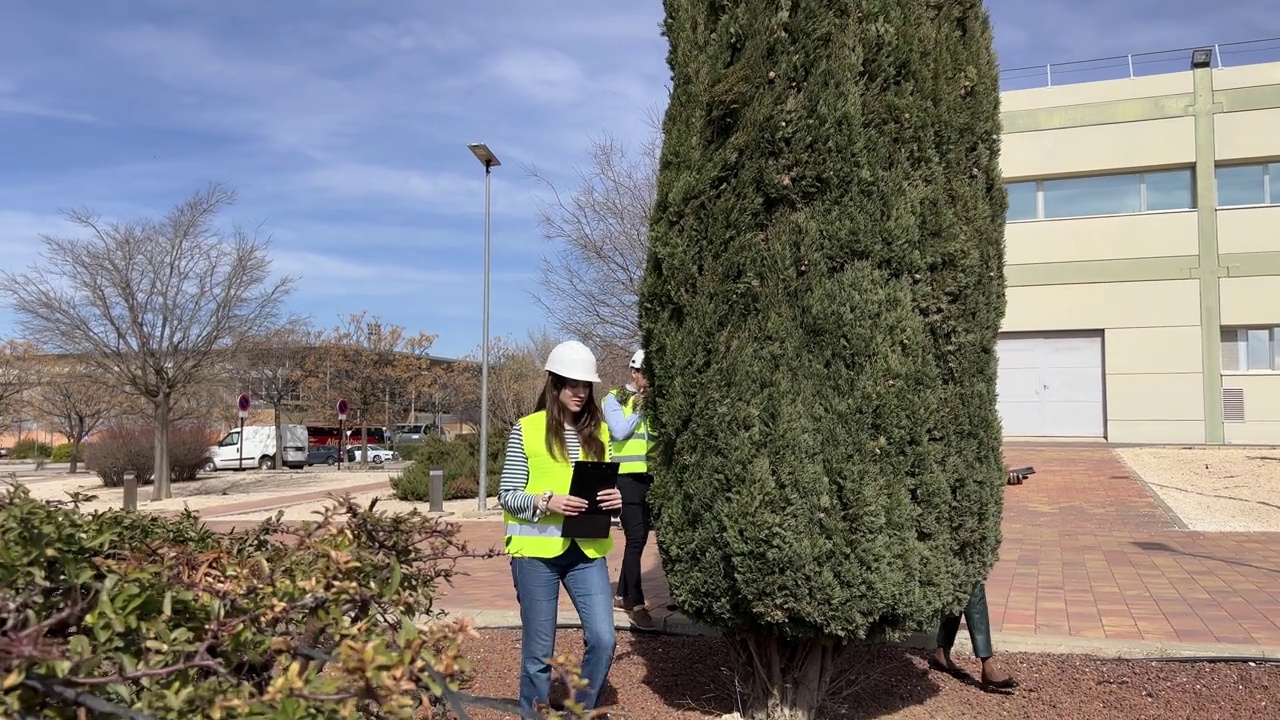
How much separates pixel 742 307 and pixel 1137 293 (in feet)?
80.1

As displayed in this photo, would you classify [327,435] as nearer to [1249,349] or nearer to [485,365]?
[485,365]

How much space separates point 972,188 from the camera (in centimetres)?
370

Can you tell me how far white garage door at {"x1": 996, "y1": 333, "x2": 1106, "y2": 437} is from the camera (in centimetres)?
2498

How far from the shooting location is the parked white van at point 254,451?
36.6 m

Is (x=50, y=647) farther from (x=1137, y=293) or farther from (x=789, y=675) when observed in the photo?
(x=1137, y=293)

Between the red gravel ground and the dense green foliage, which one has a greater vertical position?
the dense green foliage

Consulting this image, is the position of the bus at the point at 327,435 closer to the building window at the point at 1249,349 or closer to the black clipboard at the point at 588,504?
the building window at the point at 1249,349

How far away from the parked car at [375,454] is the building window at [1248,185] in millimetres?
34684

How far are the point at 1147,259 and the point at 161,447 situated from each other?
24626 millimetres

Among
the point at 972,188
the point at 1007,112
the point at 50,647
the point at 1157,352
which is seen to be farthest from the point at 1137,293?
the point at 50,647

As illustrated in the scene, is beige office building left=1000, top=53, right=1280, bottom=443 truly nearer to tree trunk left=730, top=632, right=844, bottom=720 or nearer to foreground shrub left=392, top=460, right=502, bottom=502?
foreground shrub left=392, top=460, right=502, bottom=502

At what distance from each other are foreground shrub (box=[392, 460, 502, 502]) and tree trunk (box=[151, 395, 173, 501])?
649 cm

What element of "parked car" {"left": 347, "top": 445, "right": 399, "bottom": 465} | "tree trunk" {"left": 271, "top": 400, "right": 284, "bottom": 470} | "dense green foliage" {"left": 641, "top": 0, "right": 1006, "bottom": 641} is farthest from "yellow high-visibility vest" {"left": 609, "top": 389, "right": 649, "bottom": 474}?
"parked car" {"left": 347, "top": 445, "right": 399, "bottom": 465}

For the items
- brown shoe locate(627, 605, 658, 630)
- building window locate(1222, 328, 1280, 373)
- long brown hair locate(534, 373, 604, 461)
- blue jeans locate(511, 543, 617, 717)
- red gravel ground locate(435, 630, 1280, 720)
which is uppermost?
building window locate(1222, 328, 1280, 373)
